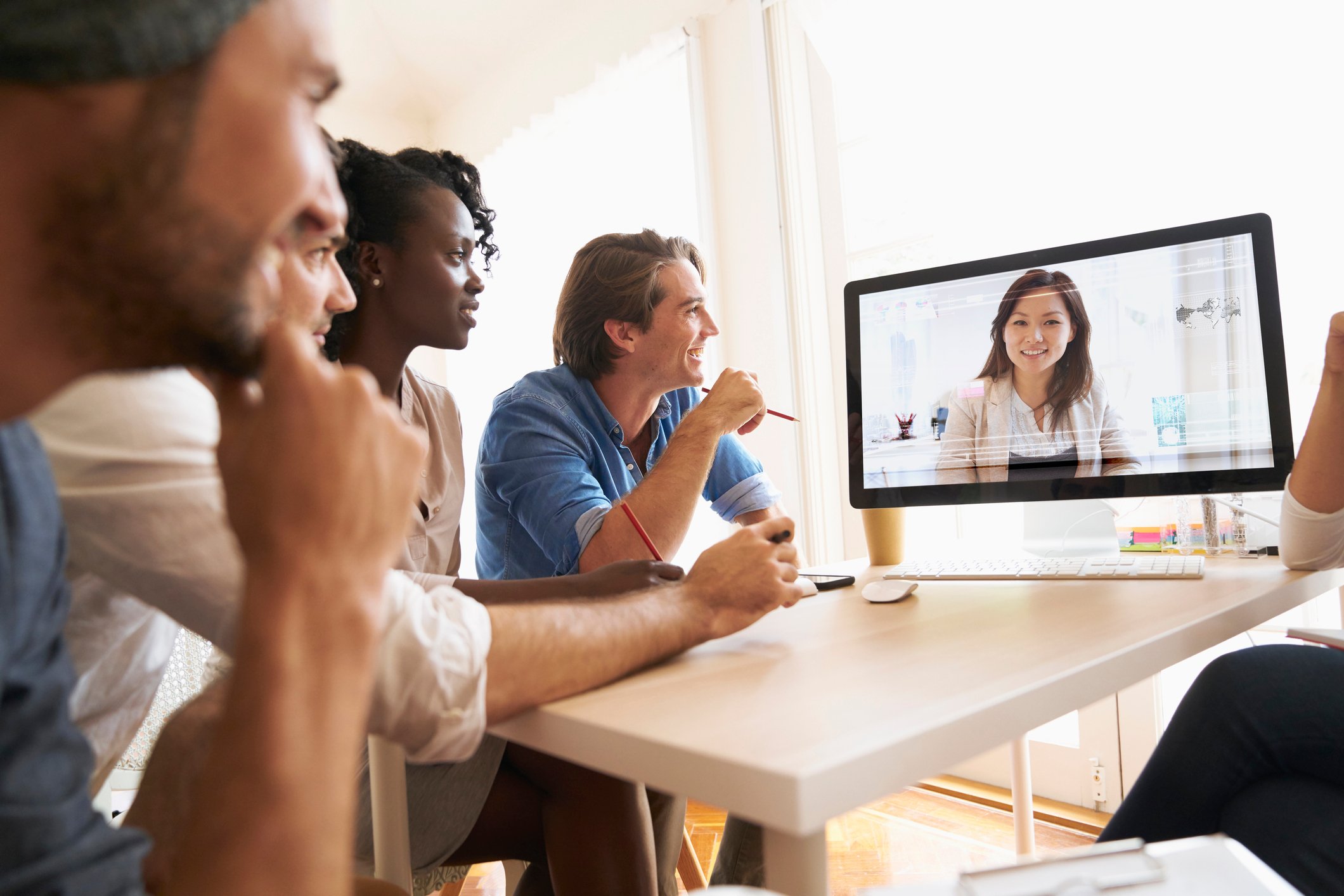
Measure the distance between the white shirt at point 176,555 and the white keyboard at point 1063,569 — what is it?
80cm

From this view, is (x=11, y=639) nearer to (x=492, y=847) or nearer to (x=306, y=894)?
(x=306, y=894)

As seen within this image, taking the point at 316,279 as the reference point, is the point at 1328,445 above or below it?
below

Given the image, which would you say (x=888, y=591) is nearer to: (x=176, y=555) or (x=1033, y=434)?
(x=1033, y=434)

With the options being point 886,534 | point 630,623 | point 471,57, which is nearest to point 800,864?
point 630,623

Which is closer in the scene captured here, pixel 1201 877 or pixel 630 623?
pixel 1201 877

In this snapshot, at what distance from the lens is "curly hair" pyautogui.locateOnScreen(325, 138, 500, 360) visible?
5.28ft

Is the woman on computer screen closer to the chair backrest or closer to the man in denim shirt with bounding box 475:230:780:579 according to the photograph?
the man in denim shirt with bounding box 475:230:780:579

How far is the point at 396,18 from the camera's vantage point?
3.84 meters

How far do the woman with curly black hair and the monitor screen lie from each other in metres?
0.65

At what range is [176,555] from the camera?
60 cm

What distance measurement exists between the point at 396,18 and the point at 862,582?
3571mm

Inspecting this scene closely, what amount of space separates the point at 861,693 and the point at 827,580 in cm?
66

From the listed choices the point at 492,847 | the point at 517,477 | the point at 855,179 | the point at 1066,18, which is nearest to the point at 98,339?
the point at 492,847

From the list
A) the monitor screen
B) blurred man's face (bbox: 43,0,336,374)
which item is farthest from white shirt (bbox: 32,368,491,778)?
the monitor screen
